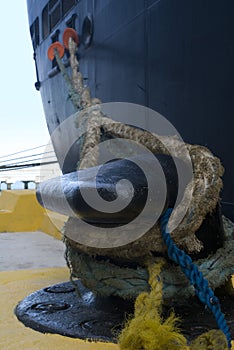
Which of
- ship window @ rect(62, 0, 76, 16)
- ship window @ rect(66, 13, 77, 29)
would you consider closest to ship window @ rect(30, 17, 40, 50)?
ship window @ rect(62, 0, 76, 16)

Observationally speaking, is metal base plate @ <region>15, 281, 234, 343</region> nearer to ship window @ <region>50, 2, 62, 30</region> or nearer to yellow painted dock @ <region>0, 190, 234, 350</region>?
yellow painted dock @ <region>0, 190, 234, 350</region>

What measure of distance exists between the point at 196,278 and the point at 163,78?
1.87 m

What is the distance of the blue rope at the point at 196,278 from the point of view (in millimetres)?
1321

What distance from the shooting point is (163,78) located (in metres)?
2.99

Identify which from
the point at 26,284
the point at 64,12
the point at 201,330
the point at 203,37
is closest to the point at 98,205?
the point at 201,330

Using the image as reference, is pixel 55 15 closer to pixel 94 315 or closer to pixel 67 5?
pixel 67 5

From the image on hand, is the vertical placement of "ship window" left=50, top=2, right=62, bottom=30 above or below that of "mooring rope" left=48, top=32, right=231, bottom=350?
above

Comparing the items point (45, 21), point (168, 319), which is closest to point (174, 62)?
point (168, 319)

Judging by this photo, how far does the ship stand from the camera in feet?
5.22

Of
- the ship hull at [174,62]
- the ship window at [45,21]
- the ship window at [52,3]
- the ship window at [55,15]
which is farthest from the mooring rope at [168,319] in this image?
the ship window at [45,21]

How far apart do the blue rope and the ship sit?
0.02 m

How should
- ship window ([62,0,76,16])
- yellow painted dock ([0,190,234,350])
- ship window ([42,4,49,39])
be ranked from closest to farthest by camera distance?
yellow painted dock ([0,190,234,350])
ship window ([62,0,76,16])
ship window ([42,4,49,39])

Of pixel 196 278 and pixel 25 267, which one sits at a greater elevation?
pixel 196 278

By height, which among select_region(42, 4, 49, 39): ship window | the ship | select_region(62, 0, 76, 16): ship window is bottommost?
the ship
